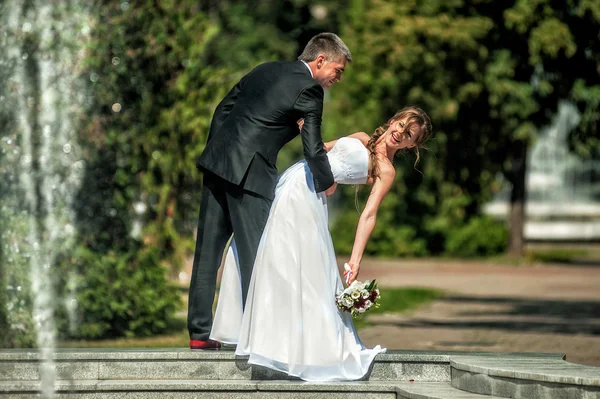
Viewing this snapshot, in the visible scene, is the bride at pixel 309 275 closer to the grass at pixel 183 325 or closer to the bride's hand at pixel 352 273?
the bride's hand at pixel 352 273

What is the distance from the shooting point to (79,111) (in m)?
12.9

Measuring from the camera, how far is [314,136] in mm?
7383

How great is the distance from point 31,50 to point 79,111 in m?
0.79

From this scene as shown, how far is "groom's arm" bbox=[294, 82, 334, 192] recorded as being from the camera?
738cm

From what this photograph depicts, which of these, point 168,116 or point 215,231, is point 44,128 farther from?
point 215,231

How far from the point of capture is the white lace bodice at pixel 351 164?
757 cm

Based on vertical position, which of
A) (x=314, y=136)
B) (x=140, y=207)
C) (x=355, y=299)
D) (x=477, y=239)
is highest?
(x=314, y=136)

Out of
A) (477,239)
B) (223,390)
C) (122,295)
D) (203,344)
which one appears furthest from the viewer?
(477,239)

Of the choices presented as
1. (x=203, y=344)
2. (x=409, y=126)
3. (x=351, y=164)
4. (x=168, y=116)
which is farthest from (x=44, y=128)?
(x=409, y=126)

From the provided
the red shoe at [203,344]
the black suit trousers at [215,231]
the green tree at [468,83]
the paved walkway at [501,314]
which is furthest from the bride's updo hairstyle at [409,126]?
the paved walkway at [501,314]

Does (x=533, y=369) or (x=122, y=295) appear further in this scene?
(x=122, y=295)

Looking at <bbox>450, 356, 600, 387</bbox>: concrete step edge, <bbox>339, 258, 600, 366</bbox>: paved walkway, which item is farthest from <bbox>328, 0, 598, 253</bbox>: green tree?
<bbox>450, 356, 600, 387</bbox>: concrete step edge

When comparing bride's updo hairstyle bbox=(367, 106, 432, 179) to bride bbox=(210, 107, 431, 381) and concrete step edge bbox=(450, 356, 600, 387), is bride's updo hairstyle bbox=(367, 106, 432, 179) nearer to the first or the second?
bride bbox=(210, 107, 431, 381)

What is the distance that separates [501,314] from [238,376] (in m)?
9.92
